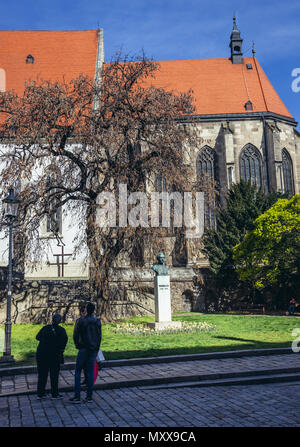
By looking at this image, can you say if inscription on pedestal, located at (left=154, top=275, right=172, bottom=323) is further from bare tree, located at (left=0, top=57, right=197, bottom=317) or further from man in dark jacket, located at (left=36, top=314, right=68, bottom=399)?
man in dark jacket, located at (left=36, top=314, right=68, bottom=399)

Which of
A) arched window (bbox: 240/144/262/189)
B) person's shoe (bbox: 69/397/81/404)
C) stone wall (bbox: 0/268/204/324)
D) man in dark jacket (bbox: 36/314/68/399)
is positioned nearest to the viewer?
person's shoe (bbox: 69/397/81/404)

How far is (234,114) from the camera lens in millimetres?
31297

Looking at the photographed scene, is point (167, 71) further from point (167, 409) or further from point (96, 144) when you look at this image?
point (167, 409)

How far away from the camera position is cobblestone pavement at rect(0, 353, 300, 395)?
7.73 m

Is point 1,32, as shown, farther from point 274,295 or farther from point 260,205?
point 274,295

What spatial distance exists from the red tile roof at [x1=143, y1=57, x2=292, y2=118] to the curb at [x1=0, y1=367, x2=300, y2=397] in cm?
2570

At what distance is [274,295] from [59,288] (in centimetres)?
1223

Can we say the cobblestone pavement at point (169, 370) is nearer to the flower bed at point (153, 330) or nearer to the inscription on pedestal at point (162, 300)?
the flower bed at point (153, 330)

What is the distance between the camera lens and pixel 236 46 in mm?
36625

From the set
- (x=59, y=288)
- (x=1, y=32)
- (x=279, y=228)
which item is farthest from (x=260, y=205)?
(x=1, y=32)

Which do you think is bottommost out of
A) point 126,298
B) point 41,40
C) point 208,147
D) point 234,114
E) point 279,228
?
point 126,298

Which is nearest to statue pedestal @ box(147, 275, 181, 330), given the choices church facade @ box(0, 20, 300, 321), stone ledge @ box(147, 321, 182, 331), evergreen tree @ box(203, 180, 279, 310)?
stone ledge @ box(147, 321, 182, 331)

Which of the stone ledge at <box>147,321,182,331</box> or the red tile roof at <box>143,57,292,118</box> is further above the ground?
the red tile roof at <box>143,57,292,118</box>

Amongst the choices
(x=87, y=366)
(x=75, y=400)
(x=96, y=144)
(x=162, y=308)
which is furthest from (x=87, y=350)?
(x=96, y=144)
